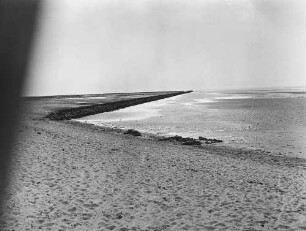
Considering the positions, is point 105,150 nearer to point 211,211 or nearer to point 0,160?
point 0,160

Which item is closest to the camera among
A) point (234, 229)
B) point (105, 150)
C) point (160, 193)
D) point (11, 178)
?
point (234, 229)

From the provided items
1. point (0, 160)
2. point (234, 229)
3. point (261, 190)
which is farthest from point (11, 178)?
point (261, 190)

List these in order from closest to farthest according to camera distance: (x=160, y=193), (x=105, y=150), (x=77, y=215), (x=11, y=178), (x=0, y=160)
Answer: (x=77, y=215) → (x=160, y=193) → (x=11, y=178) → (x=0, y=160) → (x=105, y=150)

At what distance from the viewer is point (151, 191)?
39.3 ft

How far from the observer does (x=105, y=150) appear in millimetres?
20359

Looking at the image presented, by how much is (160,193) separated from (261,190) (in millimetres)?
4090

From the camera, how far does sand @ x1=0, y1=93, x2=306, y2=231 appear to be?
9.10 meters

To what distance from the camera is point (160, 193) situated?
11742 millimetres

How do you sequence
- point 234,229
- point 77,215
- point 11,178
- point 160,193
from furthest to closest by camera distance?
point 11,178, point 160,193, point 77,215, point 234,229

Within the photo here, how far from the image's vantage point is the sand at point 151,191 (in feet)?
29.9

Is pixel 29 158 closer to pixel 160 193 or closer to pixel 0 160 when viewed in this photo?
pixel 0 160

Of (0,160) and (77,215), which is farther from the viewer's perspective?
(0,160)

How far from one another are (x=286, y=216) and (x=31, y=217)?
785 centimetres

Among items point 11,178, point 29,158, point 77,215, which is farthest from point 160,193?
point 29,158
